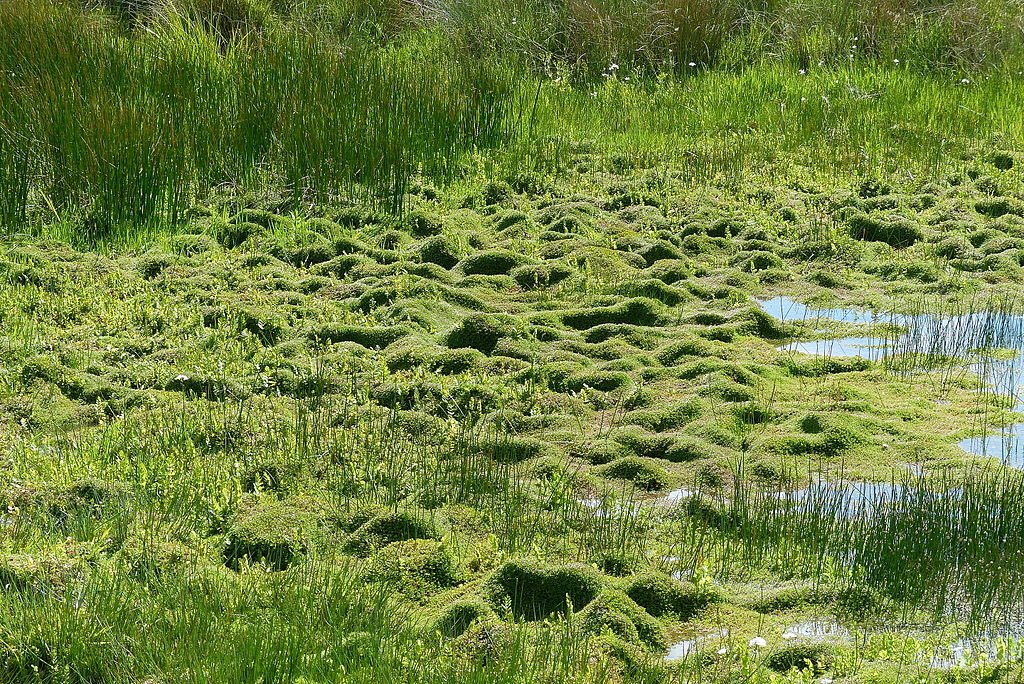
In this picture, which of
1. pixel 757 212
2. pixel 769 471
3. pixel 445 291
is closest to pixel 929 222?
pixel 757 212

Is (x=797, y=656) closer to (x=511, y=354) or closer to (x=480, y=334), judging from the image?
(x=511, y=354)

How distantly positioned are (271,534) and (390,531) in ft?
1.19

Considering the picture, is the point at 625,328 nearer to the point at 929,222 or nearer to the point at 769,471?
the point at 769,471

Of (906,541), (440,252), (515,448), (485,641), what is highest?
(906,541)

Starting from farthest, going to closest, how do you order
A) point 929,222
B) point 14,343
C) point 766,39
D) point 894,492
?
point 766,39, point 929,222, point 14,343, point 894,492

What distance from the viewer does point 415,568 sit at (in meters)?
3.51

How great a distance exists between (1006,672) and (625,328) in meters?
3.08

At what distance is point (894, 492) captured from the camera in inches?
150

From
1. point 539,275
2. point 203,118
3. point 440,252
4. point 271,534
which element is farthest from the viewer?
point 203,118

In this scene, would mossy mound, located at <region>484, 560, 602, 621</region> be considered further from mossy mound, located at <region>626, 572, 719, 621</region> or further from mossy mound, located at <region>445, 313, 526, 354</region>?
mossy mound, located at <region>445, 313, 526, 354</region>

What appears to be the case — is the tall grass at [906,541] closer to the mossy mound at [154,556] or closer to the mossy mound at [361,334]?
the mossy mound at [154,556]

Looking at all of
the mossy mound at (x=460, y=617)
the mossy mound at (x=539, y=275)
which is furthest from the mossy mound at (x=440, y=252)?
the mossy mound at (x=460, y=617)

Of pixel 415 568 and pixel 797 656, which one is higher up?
pixel 797 656

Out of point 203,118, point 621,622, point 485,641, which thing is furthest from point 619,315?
point 203,118
